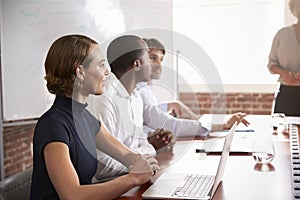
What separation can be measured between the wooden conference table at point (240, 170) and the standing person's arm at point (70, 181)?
0.04m

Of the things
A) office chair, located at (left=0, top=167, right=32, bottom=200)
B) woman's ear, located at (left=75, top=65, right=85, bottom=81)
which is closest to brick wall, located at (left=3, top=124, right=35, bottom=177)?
office chair, located at (left=0, top=167, right=32, bottom=200)

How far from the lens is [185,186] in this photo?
1496 millimetres

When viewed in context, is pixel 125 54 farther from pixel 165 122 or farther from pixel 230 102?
pixel 230 102

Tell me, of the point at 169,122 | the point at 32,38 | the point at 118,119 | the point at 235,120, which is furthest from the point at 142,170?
the point at 32,38

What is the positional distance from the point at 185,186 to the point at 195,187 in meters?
0.03

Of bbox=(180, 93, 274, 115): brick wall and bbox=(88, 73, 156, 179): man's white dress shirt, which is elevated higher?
bbox=(88, 73, 156, 179): man's white dress shirt

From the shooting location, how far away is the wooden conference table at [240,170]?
1430 millimetres

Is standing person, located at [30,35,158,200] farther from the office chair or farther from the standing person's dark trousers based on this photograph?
the standing person's dark trousers

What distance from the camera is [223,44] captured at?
4.44 meters

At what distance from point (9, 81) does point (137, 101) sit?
99cm

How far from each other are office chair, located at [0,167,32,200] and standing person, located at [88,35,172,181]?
295 millimetres

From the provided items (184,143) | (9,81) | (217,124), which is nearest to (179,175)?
(184,143)

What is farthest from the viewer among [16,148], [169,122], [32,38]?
[16,148]

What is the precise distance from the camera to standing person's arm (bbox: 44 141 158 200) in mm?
1381
